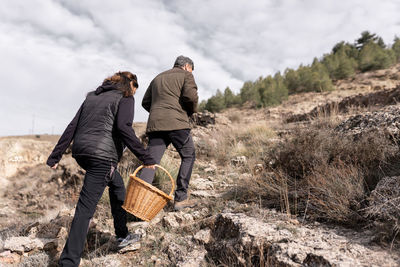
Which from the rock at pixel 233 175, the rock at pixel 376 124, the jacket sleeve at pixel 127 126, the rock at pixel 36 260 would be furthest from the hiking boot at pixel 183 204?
the rock at pixel 376 124

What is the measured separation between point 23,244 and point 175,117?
2194 millimetres

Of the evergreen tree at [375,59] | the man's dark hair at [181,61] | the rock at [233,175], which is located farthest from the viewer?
the evergreen tree at [375,59]

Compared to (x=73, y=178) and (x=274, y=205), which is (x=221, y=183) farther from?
(x=73, y=178)

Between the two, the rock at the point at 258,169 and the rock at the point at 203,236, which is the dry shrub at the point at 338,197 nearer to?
the rock at the point at 203,236

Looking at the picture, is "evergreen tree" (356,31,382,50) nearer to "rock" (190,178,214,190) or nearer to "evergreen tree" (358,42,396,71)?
"evergreen tree" (358,42,396,71)

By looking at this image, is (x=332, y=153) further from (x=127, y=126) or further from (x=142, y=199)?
(x=127, y=126)

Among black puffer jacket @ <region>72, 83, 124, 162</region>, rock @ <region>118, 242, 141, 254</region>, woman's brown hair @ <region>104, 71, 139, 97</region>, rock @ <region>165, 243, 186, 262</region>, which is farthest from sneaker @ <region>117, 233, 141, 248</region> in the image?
woman's brown hair @ <region>104, 71, 139, 97</region>

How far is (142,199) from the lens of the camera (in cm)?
221

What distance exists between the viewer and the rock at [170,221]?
2.83 m

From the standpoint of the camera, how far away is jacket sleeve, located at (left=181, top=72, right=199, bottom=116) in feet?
10.2

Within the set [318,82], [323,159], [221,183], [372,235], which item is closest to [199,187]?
[221,183]

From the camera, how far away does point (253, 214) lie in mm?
2473

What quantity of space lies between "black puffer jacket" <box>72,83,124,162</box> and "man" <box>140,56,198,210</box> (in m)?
0.79

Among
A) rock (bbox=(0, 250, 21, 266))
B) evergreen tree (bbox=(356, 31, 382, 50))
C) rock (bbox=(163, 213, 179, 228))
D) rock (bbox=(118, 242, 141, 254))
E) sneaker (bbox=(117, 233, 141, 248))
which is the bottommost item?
rock (bbox=(0, 250, 21, 266))
